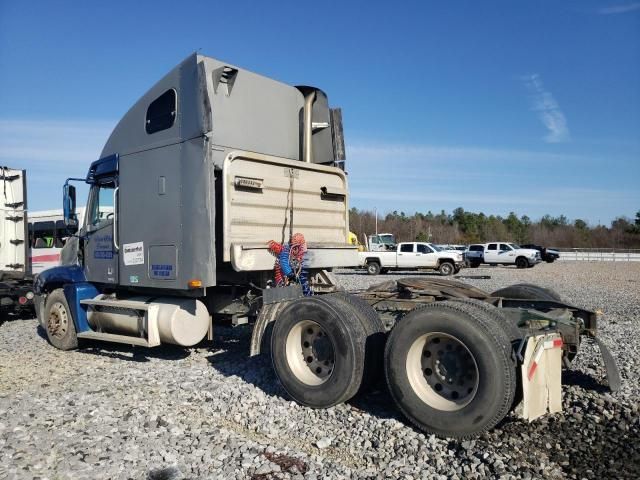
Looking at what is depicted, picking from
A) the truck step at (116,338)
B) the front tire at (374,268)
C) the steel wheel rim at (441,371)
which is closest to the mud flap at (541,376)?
the steel wheel rim at (441,371)

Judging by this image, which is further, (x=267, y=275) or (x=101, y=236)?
(x=101, y=236)

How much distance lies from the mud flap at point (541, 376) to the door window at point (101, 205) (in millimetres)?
6365

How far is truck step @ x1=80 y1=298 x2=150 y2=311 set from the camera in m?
7.55

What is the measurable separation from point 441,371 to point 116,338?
499 centimetres

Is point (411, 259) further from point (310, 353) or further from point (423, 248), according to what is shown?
point (310, 353)

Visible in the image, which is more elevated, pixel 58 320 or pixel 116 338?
pixel 58 320

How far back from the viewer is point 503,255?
3962 cm

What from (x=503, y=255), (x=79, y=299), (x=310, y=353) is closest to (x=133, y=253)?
(x=79, y=299)

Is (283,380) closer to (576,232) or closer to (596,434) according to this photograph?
(596,434)

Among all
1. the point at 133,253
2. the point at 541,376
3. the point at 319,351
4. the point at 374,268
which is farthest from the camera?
the point at 374,268

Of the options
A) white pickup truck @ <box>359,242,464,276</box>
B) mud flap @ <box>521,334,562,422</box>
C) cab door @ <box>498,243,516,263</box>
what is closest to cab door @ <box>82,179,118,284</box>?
mud flap @ <box>521,334,562,422</box>

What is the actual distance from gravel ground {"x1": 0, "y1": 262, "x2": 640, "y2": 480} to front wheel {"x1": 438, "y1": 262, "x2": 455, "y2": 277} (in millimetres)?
23977

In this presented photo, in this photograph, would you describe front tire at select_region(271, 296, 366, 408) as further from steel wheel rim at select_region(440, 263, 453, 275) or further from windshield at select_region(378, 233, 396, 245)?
windshield at select_region(378, 233, 396, 245)

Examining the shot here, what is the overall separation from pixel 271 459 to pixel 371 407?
1534 mm
